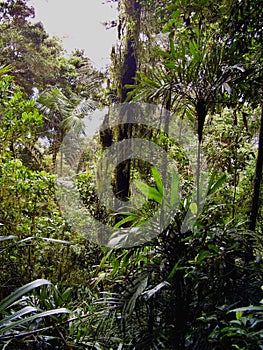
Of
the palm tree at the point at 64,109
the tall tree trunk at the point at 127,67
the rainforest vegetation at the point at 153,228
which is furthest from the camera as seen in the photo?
the palm tree at the point at 64,109

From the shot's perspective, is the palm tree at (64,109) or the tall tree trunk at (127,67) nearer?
the tall tree trunk at (127,67)

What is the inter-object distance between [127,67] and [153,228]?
265 cm

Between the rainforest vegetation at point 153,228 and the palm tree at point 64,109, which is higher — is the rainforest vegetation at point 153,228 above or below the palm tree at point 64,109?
below

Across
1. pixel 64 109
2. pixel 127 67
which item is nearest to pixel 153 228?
pixel 127 67

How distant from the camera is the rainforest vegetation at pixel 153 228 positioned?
138 centimetres

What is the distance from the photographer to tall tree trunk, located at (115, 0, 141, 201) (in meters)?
3.61

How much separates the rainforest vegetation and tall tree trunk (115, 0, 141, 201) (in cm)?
1

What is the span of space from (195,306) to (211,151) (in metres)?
2.13

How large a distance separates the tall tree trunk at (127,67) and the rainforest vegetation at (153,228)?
0.04 feet

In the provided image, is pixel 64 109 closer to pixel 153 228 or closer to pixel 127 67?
pixel 127 67

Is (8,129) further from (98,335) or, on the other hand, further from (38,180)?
(98,335)

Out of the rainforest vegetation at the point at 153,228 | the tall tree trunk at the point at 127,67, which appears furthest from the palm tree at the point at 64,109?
the tall tree trunk at the point at 127,67

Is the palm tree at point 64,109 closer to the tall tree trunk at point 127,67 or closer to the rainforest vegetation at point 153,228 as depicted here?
the rainforest vegetation at point 153,228

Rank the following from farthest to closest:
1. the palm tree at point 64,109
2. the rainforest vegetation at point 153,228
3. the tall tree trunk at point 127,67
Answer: the palm tree at point 64,109
the tall tree trunk at point 127,67
the rainforest vegetation at point 153,228
